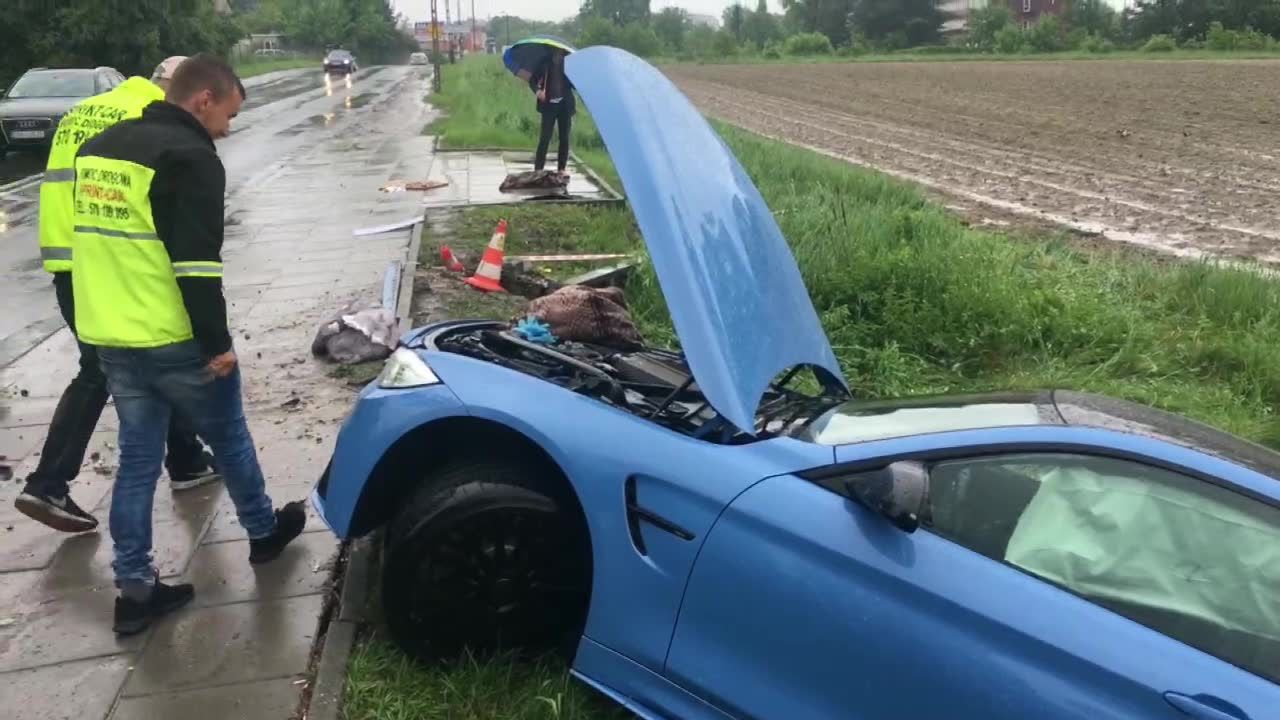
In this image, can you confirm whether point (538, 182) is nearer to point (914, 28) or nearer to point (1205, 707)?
point (1205, 707)

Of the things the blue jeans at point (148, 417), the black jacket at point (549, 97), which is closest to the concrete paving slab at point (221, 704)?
the blue jeans at point (148, 417)

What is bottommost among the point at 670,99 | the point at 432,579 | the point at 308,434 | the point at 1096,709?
the point at 308,434

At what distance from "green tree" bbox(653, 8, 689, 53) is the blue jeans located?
103204 millimetres

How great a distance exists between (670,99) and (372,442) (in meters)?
1.52

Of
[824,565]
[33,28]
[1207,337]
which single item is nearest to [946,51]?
[33,28]

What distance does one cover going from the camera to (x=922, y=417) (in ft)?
10.1

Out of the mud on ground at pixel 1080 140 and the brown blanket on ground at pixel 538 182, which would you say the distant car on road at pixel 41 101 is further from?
the mud on ground at pixel 1080 140

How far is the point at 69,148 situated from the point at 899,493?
358 centimetres

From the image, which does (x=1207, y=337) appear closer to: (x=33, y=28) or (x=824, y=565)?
(x=824, y=565)

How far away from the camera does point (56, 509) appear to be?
4.44 metres

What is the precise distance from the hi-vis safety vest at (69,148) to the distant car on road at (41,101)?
15725mm

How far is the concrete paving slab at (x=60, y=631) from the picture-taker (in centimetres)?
367

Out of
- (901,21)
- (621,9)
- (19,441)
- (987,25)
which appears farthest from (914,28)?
(19,441)

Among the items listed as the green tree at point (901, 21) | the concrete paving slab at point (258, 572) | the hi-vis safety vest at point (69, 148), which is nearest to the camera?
the concrete paving slab at point (258, 572)
